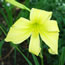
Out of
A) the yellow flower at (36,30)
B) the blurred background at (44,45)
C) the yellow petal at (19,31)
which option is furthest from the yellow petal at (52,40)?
the blurred background at (44,45)

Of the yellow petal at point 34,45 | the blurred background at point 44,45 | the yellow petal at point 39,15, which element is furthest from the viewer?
the blurred background at point 44,45

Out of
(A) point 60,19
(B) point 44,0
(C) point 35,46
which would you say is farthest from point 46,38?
(B) point 44,0

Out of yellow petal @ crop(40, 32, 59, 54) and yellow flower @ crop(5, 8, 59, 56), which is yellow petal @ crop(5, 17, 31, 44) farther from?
yellow petal @ crop(40, 32, 59, 54)

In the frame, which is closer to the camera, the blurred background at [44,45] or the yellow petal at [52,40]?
the yellow petal at [52,40]

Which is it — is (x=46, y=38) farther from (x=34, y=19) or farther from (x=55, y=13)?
(x=55, y=13)

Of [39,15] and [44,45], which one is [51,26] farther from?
[44,45]

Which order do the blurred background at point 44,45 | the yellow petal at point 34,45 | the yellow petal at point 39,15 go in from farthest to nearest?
the blurred background at point 44,45
the yellow petal at point 34,45
the yellow petal at point 39,15

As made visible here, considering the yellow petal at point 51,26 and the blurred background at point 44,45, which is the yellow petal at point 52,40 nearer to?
the yellow petal at point 51,26

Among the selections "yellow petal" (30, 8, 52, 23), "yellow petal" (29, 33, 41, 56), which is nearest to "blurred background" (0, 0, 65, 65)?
"yellow petal" (29, 33, 41, 56)
